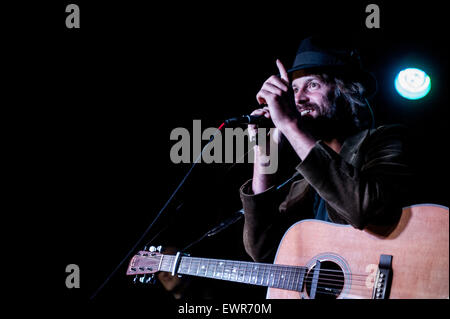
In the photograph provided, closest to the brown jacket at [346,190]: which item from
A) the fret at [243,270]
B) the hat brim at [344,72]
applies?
the fret at [243,270]

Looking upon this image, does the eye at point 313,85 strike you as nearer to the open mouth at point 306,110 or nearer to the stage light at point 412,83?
the open mouth at point 306,110

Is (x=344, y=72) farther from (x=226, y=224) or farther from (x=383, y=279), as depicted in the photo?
(x=383, y=279)

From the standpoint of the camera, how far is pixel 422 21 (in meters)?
2.44

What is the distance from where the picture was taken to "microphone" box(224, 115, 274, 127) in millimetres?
1764

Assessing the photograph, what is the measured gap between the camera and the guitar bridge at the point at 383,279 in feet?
3.89

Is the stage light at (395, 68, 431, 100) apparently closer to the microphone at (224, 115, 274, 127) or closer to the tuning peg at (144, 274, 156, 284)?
the microphone at (224, 115, 274, 127)

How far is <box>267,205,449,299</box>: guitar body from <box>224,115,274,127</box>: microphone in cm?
64

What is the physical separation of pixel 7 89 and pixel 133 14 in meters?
1.29

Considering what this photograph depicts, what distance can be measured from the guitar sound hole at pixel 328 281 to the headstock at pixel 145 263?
1.28m

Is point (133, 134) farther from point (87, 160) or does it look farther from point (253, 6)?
point (253, 6)

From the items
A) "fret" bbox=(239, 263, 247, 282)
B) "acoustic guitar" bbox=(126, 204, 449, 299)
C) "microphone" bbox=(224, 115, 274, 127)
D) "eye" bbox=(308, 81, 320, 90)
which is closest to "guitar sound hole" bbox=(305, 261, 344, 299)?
"acoustic guitar" bbox=(126, 204, 449, 299)

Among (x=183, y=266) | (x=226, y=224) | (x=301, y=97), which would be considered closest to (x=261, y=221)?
(x=226, y=224)
